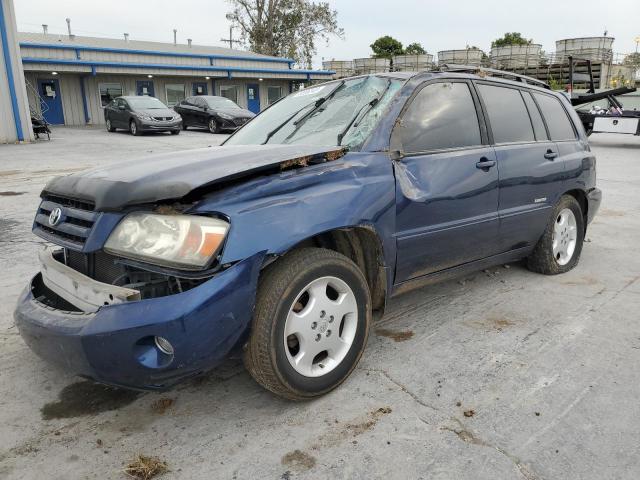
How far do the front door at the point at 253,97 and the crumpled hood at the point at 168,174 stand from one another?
3124 cm

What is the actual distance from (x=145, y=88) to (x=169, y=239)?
96.3 ft

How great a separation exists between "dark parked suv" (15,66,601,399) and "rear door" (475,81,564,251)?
0.08ft

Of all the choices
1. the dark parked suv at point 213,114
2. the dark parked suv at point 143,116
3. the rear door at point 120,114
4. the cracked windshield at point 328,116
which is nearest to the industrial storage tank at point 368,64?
the dark parked suv at point 213,114

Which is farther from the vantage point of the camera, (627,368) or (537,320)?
(537,320)

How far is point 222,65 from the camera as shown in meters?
30.3

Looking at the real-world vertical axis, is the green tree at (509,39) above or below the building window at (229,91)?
above

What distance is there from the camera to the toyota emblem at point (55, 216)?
2447mm

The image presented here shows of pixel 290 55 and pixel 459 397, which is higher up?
pixel 290 55

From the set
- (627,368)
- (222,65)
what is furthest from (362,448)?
(222,65)

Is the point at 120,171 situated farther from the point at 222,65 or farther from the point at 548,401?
the point at 222,65

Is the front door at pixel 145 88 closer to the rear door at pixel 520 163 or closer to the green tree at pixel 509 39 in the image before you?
the rear door at pixel 520 163

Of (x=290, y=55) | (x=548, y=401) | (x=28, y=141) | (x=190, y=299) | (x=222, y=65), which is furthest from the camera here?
(x=290, y=55)

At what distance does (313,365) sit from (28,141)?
17.0 m

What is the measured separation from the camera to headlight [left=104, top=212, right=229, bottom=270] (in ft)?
6.81
